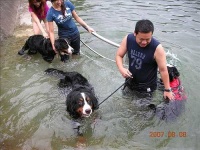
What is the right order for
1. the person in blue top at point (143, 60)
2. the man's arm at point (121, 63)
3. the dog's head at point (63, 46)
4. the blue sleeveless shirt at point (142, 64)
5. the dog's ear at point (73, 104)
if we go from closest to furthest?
the person in blue top at point (143, 60)
the blue sleeveless shirt at point (142, 64)
the man's arm at point (121, 63)
the dog's ear at point (73, 104)
the dog's head at point (63, 46)

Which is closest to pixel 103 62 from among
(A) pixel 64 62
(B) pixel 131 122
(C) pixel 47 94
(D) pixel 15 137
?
(A) pixel 64 62

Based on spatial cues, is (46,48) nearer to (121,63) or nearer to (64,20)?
(64,20)

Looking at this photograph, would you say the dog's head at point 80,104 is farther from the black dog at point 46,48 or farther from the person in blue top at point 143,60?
the black dog at point 46,48

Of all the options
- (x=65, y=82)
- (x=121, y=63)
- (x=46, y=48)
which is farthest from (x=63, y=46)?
(x=121, y=63)

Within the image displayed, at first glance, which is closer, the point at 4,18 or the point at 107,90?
the point at 107,90

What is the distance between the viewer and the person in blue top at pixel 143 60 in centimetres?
361

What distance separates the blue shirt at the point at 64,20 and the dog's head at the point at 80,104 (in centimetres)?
216

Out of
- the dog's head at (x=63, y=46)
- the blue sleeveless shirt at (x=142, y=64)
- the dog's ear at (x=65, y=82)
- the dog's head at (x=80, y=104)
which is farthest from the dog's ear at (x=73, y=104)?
the dog's head at (x=63, y=46)

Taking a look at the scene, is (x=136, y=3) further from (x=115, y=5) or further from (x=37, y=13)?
(x=37, y=13)

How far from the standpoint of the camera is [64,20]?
19.7 ft

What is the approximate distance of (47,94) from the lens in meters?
5.54

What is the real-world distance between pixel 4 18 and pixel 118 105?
5.74 metres

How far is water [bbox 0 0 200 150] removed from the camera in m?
4.21
